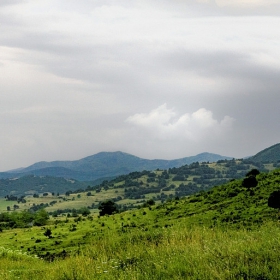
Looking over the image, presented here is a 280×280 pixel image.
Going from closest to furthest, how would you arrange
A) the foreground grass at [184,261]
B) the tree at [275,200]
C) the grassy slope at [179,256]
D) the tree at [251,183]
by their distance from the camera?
the foreground grass at [184,261], the grassy slope at [179,256], the tree at [275,200], the tree at [251,183]

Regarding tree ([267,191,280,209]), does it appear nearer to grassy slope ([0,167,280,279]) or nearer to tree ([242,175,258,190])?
grassy slope ([0,167,280,279])

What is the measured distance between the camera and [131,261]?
64.9 ft

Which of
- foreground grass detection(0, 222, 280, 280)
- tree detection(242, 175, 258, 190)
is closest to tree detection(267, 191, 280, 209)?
tree detection(242, 175, 258, 190)

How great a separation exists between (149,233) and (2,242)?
39523 millimetres

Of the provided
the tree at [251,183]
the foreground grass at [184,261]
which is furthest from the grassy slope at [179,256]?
the tree at [251,183]

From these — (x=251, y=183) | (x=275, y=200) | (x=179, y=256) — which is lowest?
(x=275, y=200)

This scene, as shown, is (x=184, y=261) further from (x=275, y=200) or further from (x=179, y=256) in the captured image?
(x=275, y=200)

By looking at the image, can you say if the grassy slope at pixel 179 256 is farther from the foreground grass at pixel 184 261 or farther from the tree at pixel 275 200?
the tree at pixel 275 200

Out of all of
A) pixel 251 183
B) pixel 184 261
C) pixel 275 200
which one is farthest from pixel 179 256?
pixel 251 183

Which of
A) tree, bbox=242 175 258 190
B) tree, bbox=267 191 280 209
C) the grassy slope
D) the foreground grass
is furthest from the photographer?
tree, bbox=242 175 258 190

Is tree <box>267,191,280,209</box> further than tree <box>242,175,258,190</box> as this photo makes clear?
No

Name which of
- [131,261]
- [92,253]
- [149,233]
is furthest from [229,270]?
[149,233]

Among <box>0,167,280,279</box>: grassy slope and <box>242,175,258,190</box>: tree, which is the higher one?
<box>242,175,258,190</box>: tree

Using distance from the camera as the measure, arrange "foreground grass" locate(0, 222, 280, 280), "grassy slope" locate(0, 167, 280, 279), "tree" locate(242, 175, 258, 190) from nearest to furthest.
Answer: "foreground grass" locate(0, 222, 280, 280)
"grassy slope" locate(0, 167, 280, 279)
"tree" locate(242, 175, 258, 190)
